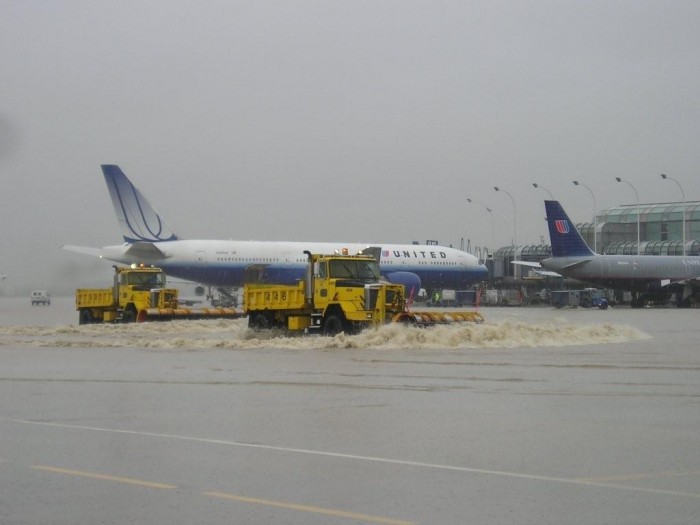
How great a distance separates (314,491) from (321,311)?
77.2 ft

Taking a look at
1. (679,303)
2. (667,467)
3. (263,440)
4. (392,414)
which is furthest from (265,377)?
(679,303)

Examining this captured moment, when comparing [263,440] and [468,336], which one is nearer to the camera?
[263,440]

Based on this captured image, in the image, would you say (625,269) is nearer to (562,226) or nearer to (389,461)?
(562,226)

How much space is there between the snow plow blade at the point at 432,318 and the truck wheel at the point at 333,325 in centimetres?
160

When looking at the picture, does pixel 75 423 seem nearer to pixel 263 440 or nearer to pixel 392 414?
pixel 263 440

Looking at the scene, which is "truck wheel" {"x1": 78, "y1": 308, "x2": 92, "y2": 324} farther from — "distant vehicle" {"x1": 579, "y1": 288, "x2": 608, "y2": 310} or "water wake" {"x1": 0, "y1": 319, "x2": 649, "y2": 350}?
"distant vehicle" {"x1": 579, "y1": 288, "x2": 608, "y2": 310}

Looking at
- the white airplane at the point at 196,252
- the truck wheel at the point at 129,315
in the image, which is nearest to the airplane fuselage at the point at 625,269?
the white airplane at the point at 196,252

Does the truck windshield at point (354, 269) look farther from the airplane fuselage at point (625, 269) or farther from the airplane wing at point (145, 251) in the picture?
the airplane fuselage at point (625, 269)

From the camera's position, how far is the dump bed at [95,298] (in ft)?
155

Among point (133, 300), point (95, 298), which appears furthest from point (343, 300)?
point (95, 298)

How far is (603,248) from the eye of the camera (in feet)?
407

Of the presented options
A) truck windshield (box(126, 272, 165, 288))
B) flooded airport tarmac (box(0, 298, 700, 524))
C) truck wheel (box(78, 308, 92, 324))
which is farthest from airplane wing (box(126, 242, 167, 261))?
flooded airport tarmac (box(0, 298, 700, 524))

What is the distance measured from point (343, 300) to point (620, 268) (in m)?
53.7

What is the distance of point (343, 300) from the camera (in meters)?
31.2
